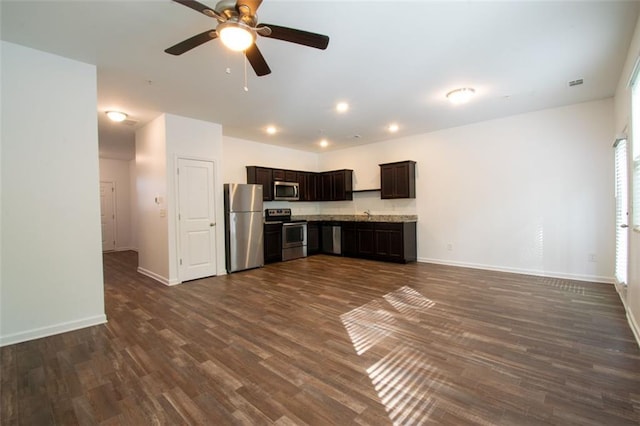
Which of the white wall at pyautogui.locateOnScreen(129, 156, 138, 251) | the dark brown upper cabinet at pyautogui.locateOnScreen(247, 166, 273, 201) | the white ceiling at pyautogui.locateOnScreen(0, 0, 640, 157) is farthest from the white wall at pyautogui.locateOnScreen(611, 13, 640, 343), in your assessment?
the white wall at pyautogui.locateOnScreen(129, 156, 138, 251)

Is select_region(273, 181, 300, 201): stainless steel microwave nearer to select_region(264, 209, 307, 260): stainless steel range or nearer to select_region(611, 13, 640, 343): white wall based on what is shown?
select_region(264, 209, 307, 260): stainless steel range

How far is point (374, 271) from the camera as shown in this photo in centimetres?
535

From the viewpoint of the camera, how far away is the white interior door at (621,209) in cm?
350

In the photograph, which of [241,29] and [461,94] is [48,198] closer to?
[241,29]

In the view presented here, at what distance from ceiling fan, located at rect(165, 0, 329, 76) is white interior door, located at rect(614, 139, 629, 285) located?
13.5 feet

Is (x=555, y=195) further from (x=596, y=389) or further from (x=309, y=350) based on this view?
(x=309, y=350)

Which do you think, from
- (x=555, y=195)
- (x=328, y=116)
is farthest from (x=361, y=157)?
(x=555, y=195)

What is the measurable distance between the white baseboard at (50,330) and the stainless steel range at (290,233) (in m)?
3.82

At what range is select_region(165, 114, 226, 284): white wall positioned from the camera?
4.69 meters

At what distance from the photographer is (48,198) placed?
2879 millimetres

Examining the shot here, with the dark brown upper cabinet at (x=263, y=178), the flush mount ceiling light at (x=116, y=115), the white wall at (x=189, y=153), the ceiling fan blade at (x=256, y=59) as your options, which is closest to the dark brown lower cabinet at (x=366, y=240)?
the dark brown upper cabinet at (x=263, y=178)

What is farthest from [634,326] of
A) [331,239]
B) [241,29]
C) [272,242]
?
[272,242]

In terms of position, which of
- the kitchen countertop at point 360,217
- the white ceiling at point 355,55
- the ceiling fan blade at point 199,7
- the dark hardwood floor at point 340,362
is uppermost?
the white ceiling at point 355,55

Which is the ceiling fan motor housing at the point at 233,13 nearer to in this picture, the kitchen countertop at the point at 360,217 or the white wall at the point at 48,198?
the white wall at the point at 48,198
